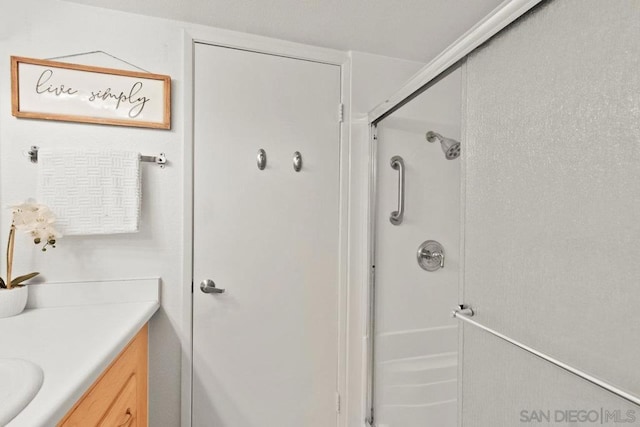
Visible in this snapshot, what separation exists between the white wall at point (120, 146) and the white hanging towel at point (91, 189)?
2.8 inches

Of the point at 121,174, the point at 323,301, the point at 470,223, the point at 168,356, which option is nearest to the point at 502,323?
the point at 470,223

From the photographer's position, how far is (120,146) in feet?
4.29

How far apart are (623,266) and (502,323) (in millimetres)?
310

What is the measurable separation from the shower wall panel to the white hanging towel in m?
1.30

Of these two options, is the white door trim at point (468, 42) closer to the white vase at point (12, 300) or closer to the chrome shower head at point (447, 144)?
the chrome shower head at point (447, 144)

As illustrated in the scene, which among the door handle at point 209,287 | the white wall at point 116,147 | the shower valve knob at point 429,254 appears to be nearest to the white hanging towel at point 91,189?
the white wall at point 116,147

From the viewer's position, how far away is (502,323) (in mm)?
750

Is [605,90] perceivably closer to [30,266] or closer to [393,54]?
[393,54]

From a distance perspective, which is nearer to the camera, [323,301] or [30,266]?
[30,266]

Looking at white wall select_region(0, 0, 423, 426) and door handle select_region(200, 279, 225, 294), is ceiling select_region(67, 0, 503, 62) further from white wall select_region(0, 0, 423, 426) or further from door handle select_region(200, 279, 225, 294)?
door handle select_region(200, 279, 225, 294)

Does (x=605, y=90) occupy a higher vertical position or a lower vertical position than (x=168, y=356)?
higher

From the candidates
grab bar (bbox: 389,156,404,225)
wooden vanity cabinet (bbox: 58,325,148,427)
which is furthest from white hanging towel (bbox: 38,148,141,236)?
grab bar (bbox: 389,156,404,225)

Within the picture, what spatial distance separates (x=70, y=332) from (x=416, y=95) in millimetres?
1515

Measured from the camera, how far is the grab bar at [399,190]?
5.13ft
